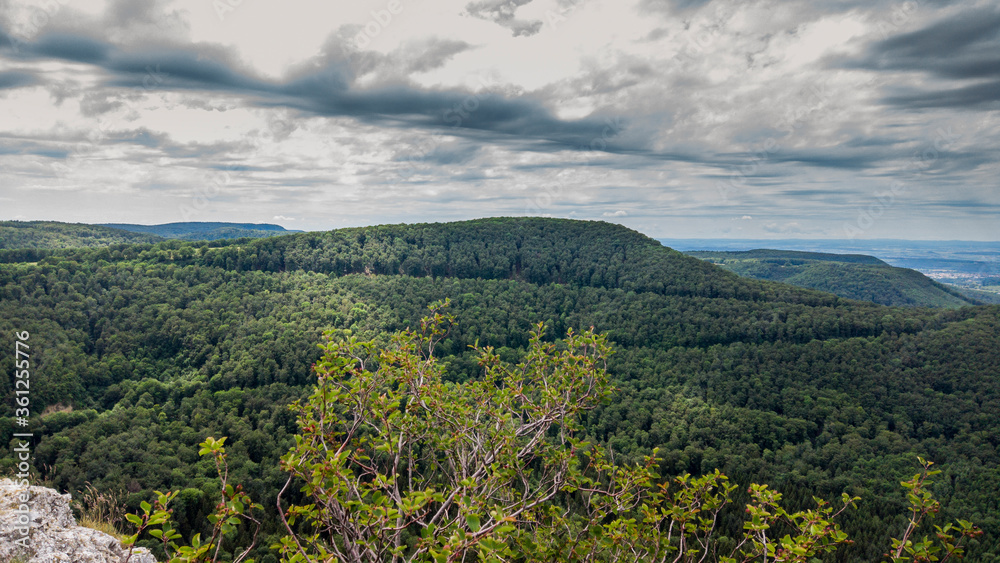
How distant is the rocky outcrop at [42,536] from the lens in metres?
A: 18.2

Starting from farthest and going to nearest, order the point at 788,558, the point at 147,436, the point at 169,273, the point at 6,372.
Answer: the point at 169,273
the point at 6,372
the point at 147,436
the point at 788,558

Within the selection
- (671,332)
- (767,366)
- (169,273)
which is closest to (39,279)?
(169,273)

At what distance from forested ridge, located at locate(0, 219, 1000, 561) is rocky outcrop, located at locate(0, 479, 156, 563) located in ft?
153

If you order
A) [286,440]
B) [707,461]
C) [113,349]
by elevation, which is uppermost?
[113,349]

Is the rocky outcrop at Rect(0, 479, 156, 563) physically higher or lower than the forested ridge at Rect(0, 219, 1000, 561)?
higher

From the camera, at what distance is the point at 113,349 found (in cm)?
11669

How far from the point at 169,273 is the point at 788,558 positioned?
19625 cm

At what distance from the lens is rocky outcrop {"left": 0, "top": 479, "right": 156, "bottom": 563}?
1816cm

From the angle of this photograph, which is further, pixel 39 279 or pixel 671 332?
pixel 671 332

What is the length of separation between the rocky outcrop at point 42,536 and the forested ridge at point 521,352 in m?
46.5

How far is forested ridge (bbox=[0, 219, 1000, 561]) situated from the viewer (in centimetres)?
8119

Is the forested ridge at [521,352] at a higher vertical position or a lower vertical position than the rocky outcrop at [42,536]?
lower

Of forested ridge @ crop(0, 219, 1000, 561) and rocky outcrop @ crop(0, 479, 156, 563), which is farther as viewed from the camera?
forested ridge @ crop(0, 219, 1000, 561)

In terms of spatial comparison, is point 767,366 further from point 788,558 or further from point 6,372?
point 6,372
